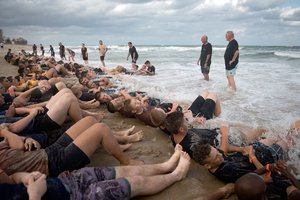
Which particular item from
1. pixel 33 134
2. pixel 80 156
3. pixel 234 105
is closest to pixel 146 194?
pixel 80 156

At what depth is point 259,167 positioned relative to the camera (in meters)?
3.12

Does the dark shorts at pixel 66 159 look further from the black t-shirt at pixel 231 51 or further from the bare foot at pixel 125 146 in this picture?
the black t-shirt at pixel 231 51

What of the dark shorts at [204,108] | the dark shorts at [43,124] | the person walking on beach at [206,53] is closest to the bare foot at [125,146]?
the dark shorts at [43,124]

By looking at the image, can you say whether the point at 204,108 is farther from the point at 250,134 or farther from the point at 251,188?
the point at 251,188

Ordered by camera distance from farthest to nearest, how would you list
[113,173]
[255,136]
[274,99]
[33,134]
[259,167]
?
[274,99]
[255,136]
[33,134]
[259,167]
[113,173]

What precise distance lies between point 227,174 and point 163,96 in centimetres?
500

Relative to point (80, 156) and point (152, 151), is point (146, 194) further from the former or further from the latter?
point (152, 151)

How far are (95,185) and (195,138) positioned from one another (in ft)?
5.52

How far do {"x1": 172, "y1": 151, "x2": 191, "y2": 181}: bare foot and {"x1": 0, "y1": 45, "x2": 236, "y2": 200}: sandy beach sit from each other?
0.27 feet

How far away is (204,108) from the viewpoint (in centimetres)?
525

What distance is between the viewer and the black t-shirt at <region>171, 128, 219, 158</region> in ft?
12.2

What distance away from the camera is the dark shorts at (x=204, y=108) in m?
5.18

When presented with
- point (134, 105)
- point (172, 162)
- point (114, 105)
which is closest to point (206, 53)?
point (114, 105)

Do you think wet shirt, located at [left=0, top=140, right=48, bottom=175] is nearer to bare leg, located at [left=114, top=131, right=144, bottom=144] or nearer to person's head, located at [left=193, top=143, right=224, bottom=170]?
bare leg, located at [left=114, top=131, right=144, bottom=144]
